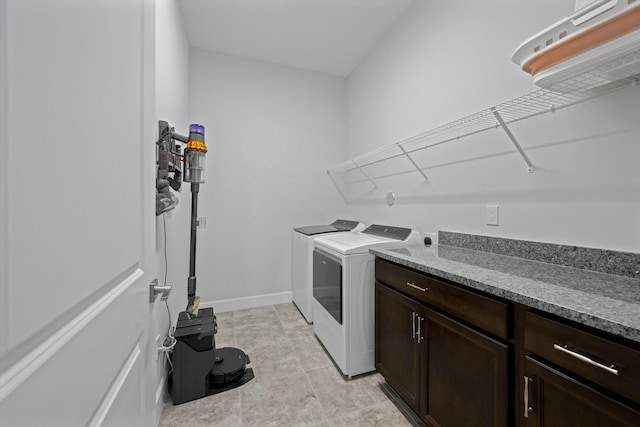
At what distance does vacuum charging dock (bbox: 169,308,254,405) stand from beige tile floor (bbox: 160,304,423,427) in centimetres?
6

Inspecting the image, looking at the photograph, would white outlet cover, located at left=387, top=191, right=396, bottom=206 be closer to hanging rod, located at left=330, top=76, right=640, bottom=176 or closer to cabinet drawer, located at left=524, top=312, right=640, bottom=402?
hanging rod, located at left=330, top=76, right=640, bottom=176

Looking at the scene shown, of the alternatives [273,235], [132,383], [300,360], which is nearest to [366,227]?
[273,235]

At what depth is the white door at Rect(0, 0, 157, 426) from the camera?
0.31m

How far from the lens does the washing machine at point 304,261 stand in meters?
2.70

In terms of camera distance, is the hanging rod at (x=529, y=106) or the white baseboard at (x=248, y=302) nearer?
the hanging rod at (x=529, y=106)

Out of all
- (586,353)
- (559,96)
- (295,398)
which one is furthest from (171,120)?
(586,353)

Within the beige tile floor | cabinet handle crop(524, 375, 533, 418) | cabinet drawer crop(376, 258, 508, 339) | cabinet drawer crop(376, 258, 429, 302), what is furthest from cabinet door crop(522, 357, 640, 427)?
the beige tile floor

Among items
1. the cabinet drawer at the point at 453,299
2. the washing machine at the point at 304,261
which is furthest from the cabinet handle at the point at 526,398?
the washing machine at the point at 304,261

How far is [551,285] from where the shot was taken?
3.22 ft

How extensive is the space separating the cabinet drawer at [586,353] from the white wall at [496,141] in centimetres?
66

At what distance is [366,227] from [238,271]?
1.56 m

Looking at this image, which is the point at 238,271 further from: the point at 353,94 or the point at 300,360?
the point at 353,94

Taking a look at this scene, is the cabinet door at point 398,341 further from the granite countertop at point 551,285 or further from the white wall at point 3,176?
the white wall at point 3,176

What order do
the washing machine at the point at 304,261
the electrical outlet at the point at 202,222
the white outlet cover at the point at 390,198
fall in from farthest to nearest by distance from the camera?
1. the electrical outlet at the point at 202,222
2. the washing machine at the point at 304,261
3. the white outlet cover at the point at 390,198
